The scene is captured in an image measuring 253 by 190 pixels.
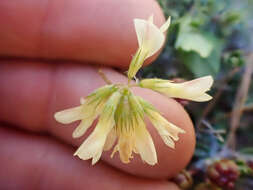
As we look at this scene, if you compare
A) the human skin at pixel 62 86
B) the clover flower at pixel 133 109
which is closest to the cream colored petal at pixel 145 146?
the clover flower at pixel 133 109

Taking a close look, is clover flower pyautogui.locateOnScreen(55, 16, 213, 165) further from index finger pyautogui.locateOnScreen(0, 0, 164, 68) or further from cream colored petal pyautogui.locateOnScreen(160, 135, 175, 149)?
index finger pyautogui.locateOnScreen(0, 0, 164, 68)

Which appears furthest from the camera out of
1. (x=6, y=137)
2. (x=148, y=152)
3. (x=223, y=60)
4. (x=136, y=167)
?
(x=223, y=60)

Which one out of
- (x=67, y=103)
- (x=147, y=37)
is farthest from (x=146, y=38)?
(x=67, y=103)

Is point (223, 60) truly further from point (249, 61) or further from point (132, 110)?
point (132, 110)

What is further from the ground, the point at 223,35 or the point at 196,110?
the point at 223,35

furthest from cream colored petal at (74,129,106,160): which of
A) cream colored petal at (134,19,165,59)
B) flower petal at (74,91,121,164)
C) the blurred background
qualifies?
the blurred background

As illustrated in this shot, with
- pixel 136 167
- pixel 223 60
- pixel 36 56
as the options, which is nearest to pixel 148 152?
pixel 136 167
